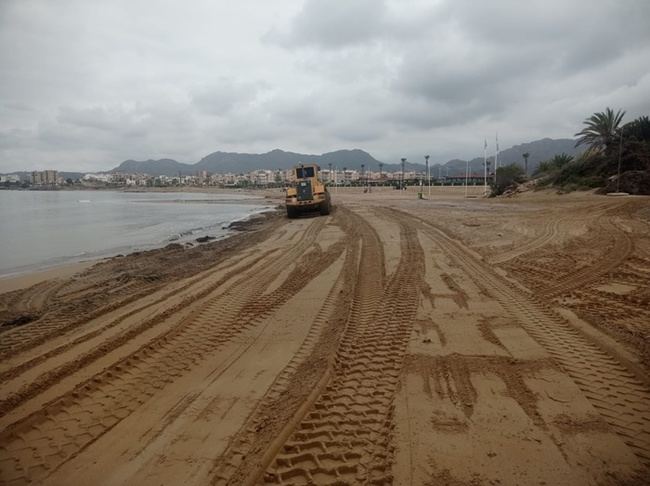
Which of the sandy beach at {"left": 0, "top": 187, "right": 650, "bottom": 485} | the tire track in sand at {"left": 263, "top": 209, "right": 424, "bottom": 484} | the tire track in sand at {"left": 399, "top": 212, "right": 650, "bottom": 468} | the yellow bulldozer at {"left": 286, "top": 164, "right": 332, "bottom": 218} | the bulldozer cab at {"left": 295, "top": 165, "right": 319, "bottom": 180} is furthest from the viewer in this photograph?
the bulldozer cab at {"left": 295, "top": 165, "right": 319, "bottom": 180}

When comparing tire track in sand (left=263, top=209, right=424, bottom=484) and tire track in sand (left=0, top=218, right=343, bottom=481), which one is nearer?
tire track in sand (left=263, top=209, right=424, bottom=484)

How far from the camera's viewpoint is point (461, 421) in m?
3.28

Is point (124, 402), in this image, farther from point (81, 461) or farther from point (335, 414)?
point (335, 414)

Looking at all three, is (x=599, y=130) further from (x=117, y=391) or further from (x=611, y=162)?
(x=117, y=391)

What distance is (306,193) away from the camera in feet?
79.4

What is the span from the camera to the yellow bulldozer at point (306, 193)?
2412 cm

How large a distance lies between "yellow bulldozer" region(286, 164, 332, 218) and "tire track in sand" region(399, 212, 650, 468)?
17882mm

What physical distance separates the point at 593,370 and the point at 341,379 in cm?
256

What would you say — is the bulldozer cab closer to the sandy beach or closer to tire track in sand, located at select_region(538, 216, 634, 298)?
tire track in sand, located at select_region(538, 216, 634, 298)

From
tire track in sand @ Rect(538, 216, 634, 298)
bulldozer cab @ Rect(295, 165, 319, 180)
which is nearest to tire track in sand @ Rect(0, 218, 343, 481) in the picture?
tire track in sand @ Rect(538, 216, 634, 298)

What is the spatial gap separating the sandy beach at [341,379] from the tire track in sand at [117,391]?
2cm

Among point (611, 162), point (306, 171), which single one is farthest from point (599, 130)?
point (306, 171)

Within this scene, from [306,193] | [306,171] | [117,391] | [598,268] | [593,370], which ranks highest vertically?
[306,171]

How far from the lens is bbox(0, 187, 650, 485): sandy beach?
9.46 ft
